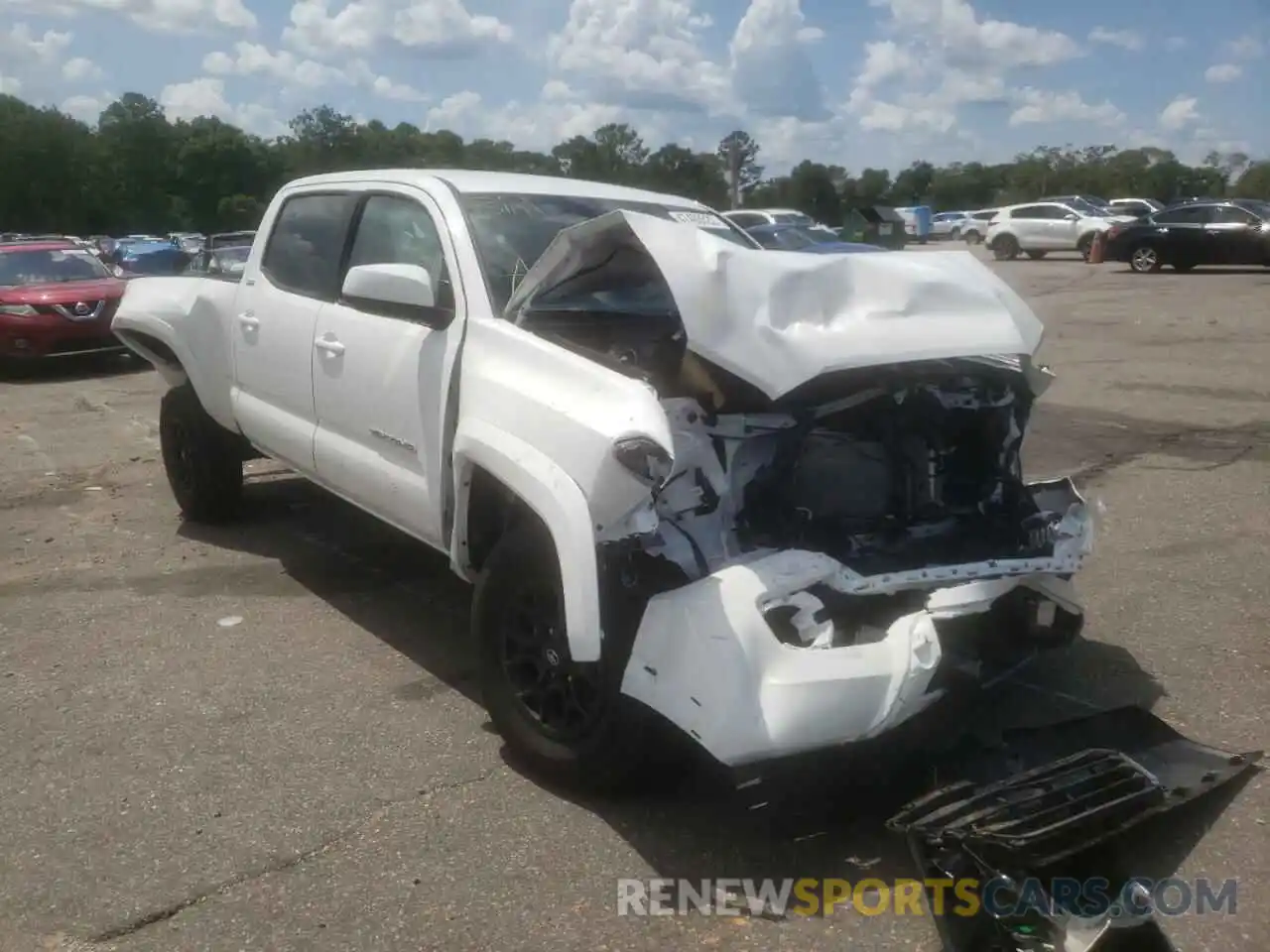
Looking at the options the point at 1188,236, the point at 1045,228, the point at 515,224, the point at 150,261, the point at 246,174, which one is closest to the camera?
the point at 515,224

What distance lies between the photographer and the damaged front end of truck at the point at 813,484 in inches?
119

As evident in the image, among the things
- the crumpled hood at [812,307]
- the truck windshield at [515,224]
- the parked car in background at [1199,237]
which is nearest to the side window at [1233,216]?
the parked car in background at [1199,237]

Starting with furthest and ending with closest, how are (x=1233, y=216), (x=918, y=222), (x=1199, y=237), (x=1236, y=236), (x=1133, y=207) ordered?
(x=918, y=222) → (x=1133, y=207) → (x=1199, y=237) → (x=1233, y=216) → (x=1236, y=236)

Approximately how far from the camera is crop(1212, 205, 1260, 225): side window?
23580 millimetres

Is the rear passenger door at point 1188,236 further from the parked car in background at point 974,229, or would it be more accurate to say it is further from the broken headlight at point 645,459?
the broken headlight at point 645,459

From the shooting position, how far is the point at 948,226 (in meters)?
54.7

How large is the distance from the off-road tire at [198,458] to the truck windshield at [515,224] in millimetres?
2553

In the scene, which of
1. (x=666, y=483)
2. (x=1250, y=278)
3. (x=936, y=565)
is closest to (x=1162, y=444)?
(x=936, y=565)

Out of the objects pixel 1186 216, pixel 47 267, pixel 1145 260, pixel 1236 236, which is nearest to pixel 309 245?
pixel 47 267

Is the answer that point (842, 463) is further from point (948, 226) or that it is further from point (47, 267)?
point (948, 226)

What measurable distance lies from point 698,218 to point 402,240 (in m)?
1.38

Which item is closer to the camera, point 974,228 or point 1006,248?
point 1006,248

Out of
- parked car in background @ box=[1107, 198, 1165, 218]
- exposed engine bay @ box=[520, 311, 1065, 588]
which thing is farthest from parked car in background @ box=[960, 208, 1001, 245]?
exposed engine bay @ box=[520, 311, 1065, 588]

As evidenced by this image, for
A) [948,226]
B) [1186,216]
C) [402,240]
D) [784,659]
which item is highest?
[402,240]
